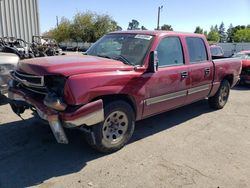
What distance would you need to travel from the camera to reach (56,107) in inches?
139

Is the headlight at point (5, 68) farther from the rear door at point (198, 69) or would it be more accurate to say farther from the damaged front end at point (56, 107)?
the rear door at point (198, 69)

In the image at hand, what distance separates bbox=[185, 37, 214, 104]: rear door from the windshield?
1250 mm

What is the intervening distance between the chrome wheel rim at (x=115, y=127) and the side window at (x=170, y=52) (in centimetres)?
128

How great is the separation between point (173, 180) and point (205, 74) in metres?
3.11

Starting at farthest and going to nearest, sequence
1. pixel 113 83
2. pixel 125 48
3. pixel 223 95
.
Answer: pixel 223 95 < pixel 125 48 < pixel 113 83

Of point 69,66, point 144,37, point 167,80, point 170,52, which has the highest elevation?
point 144,37

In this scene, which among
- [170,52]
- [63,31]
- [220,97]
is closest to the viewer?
[170,52]

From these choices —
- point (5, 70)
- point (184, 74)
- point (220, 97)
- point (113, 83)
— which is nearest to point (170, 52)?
point (184, 74)

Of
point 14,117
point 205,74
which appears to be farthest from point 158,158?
point 14,117

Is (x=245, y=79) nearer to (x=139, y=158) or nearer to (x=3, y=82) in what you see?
(x=139, y=158)

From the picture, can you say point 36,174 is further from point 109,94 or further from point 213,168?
point 213,168

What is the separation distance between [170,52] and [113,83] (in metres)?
1.65

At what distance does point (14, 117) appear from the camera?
5758 millimetres

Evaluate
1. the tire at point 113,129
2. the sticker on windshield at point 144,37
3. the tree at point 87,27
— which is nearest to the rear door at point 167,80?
the sticker on windshield at point 144,37
